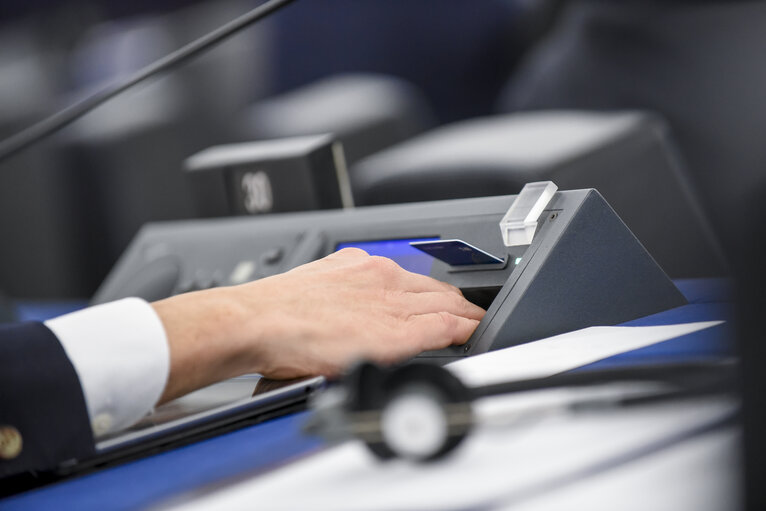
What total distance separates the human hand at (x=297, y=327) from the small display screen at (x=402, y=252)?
63mm

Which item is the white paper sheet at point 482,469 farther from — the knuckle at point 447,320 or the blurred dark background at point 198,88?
the blurred dark background at point 198,88

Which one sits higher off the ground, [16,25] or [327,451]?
[16,25]

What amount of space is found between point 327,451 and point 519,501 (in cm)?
11

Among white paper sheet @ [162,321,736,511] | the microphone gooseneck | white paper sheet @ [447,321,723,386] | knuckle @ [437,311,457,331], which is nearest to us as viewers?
white paper sheet @ [162,321,736,511]

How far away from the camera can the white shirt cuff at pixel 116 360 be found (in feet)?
1.81

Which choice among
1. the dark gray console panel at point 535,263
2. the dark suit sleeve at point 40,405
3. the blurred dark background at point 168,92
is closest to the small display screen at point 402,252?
the dark gray console panel at point 535,263

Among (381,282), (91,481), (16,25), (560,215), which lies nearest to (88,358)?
(91,481)

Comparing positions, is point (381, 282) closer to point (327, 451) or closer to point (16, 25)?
Answer: point (327, 451)

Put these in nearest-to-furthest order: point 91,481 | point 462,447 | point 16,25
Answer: point 462,447 → point 91,481 → point 16,25

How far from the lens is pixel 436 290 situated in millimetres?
657

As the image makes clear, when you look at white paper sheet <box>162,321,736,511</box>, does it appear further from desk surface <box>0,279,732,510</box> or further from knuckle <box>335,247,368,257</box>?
knuckle <box>335,247,368,257</box>

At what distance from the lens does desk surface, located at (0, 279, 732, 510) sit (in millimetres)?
425

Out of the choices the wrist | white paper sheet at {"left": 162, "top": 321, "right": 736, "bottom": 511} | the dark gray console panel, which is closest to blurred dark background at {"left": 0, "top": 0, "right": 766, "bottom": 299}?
the dark gray console panel

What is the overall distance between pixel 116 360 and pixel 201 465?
0.13m
